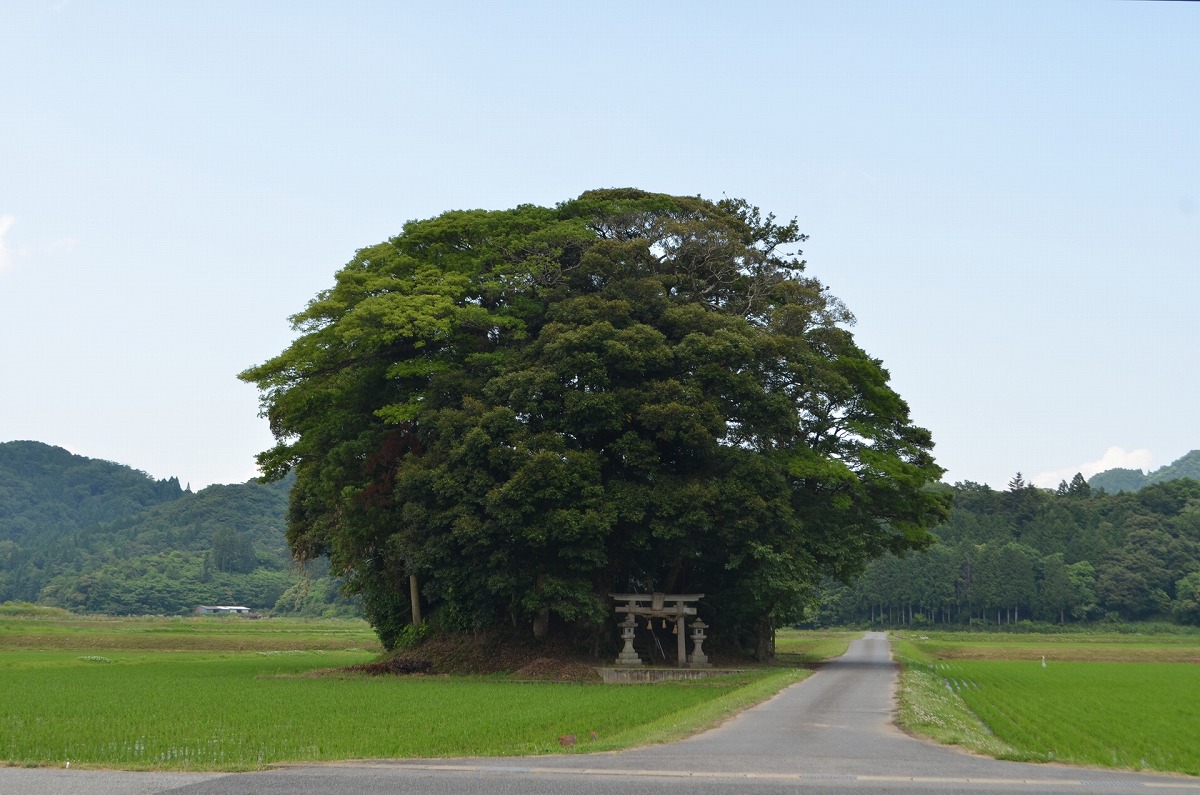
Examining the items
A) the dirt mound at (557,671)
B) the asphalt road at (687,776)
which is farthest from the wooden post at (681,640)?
the asphalt road at (687,776)

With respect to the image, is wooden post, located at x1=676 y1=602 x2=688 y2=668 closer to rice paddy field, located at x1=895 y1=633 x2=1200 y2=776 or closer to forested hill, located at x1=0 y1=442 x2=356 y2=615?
rice paddy field, located at x1=895 y1=633 x2=1200 y2=776

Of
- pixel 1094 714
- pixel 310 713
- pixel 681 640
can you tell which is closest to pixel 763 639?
pixel 681 640

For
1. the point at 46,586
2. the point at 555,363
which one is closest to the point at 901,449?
the point at 555,363

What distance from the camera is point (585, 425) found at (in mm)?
35688

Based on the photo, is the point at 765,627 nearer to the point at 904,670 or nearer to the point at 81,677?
the point at 904,670

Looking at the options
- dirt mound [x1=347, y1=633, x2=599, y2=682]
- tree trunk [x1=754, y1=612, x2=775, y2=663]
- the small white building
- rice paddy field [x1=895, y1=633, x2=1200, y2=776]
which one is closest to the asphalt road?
rice paddy field [x1=895, y1=633, x2=1200, y2=776]

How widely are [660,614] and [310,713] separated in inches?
638

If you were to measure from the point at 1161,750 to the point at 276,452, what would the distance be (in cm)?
3167

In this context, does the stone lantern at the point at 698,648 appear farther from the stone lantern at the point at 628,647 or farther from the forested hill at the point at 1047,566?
the forested hill at the point at 1047,566

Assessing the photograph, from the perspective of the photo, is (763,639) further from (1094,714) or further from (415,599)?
(1094,714)

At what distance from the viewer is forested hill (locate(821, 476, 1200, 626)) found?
106 metres

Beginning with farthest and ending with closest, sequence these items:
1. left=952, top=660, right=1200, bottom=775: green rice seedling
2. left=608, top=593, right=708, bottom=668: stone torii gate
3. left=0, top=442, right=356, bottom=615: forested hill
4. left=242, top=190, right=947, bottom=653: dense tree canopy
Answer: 1. left=0, top=442, right=356, bottom=615: forested hill
2. left=608, top=593, right=708, bottom=668: stone torii gate
3. left=242, top=190, right=947, bottom=653: dense tree canopy
4. left=952, top=660, right=1200, bottom=775: green rice seedling

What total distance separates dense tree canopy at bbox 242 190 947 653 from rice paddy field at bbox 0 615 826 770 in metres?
4.21

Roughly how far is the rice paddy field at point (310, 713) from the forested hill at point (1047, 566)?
77.3 meters
